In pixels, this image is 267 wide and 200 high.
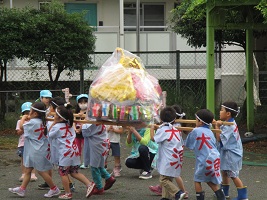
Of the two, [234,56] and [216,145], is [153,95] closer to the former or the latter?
[216,145]

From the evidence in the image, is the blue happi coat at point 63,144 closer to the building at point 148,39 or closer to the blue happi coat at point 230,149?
the blue happi coat at point 230,149

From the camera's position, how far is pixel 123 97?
7.66m

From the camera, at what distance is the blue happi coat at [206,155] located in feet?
26.2

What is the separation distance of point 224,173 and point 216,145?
0.42 metres

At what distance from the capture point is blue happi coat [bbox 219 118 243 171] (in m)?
8.41

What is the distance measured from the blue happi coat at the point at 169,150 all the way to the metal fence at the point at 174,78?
7.73 metres

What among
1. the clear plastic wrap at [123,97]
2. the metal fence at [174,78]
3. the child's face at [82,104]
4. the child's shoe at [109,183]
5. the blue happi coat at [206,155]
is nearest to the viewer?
the clear plastic wrap at [123,97]

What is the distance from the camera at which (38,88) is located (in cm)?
1744

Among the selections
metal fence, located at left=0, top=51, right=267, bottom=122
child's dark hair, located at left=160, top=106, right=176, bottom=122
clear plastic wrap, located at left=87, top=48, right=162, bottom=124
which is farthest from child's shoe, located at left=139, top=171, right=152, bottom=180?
metal fence, located at left=0, top=51, right=267, bottom=122

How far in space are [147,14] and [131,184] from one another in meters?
13.9

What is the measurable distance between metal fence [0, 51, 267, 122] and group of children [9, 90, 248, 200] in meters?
6.61

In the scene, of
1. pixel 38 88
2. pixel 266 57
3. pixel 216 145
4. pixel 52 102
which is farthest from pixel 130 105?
pixel 266 57

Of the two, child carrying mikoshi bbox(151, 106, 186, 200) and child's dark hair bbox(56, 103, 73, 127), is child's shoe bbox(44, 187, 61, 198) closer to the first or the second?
child's dark hair bbox(56, 103, 73, 127)

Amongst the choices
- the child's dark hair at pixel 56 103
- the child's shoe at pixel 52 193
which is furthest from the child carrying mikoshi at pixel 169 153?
the child's dark hair at pixel 56 103
